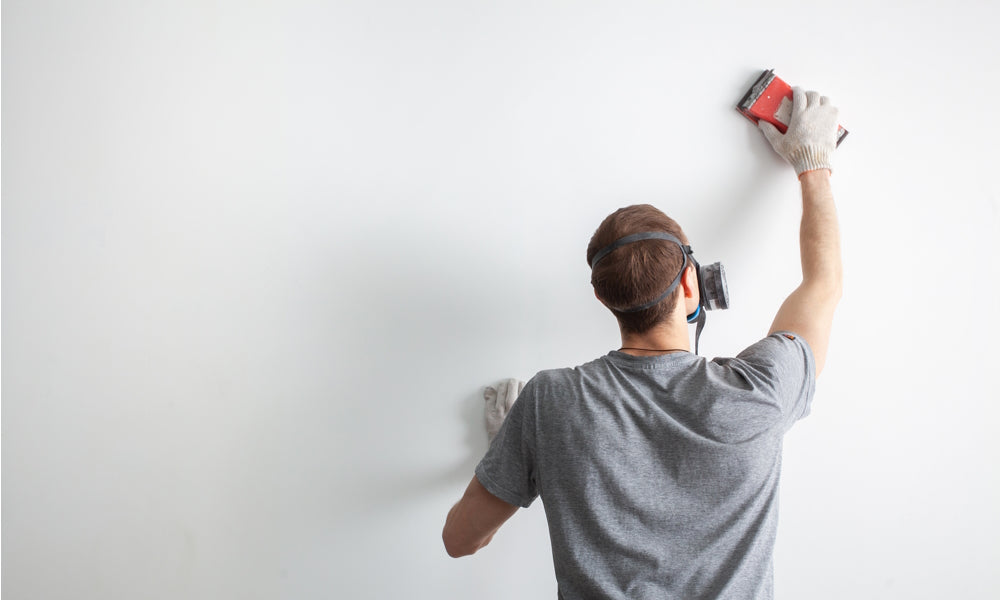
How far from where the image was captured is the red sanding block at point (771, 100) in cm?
133

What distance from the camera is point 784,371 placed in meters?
0.98

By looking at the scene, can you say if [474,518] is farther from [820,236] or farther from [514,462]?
[820,236]

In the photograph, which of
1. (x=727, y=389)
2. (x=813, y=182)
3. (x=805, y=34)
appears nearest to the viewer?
(x=727, y=389)

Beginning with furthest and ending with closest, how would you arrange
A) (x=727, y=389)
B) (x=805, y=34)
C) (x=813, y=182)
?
(x=805, y=34) → (x=813, y=182) → (x=727, y=389)

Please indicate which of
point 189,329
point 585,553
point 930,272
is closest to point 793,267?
point 930,272

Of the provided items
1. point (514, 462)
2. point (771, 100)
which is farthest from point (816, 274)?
point (514, 462)

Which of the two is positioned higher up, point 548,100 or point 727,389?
point 548,100

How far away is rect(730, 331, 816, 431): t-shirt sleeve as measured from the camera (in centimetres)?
95

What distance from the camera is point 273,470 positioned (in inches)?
55.7

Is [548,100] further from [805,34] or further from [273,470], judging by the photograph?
[273,470]

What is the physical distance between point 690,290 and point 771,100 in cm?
60

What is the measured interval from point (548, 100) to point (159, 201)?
99 cm

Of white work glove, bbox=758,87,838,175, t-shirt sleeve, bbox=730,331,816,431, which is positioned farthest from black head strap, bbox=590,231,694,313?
white work glove, bbox=758,87,838,175

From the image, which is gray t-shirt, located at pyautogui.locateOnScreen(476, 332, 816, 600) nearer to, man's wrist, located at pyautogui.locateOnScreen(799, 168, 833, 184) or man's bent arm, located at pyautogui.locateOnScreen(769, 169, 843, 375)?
man's bent arm, located at pyautogui.locateOnScreen(769, 169, 843, 375)
